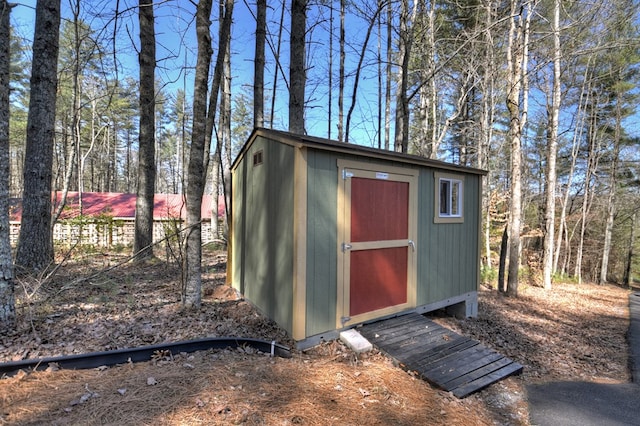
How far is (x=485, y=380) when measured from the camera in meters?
3.48

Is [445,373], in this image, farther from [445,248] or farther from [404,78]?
[404,78]

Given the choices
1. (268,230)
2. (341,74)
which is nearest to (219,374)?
(268,230)

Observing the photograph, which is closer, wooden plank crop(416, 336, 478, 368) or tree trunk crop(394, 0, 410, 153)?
wooden plank crop(416, 336, 478, 368)

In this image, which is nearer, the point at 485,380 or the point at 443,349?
the point at 485,380

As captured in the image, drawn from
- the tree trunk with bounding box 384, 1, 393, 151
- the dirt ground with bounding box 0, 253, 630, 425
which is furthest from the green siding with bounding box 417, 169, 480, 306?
the tree trunk with bounding box 384, 1, 393, 151

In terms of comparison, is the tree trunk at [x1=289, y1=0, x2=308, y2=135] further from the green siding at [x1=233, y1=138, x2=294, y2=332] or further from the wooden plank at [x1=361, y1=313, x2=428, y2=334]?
the wooden plank at [x1=361, y1=313, x2=428, y2=334]

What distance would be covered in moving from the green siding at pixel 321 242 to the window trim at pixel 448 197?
2146mm

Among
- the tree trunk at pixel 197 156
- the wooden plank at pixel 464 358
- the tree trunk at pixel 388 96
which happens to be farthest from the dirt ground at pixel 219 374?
the tree trunk at pixel 388 96

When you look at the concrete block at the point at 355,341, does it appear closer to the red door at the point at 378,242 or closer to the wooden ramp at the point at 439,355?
the wooden ramp at the point at 439,355

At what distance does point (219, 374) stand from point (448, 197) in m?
4.44

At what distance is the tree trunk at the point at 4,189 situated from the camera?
3311mm

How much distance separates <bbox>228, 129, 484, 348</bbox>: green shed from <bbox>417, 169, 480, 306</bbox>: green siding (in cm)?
3

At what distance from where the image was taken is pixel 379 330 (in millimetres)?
4117

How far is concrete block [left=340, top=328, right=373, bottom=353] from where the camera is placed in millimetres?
3697
